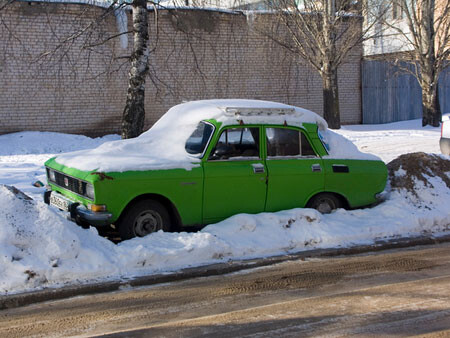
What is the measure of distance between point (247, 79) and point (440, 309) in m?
17.6

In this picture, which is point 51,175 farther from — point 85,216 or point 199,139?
point 199,139

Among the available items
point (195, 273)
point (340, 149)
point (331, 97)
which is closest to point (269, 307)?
point (195, 273)

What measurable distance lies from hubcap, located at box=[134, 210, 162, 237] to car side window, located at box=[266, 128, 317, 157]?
179cm

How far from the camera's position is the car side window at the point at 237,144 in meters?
7.25

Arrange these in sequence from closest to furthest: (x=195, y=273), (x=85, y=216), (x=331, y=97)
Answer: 1. (x=195, y=273)
2. (x=85, y=216)
3. (x=331, y=97)

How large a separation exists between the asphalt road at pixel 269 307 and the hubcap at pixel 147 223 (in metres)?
1.12

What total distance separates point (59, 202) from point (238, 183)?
231cm

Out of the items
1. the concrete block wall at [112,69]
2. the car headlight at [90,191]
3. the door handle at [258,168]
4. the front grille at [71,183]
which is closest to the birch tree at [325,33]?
the concrete block wall at [112,69]

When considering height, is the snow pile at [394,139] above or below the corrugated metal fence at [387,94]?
below

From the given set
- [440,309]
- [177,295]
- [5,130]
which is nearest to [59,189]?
[177,295]

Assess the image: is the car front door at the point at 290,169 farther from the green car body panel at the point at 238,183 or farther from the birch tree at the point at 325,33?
the birch tree at the point at 325,33

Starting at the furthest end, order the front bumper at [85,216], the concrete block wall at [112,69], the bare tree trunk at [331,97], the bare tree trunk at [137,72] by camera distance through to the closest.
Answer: the bare tree trunk at [331,97], the concrete block wall at [112,69], the bare tree trunk at [137,72], the front bumper at [85,216]

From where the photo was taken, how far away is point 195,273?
608cm

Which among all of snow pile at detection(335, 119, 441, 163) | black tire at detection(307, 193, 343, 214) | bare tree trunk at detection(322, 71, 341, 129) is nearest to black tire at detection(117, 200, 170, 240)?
black tire at detection(307, 193, 343, 214)
